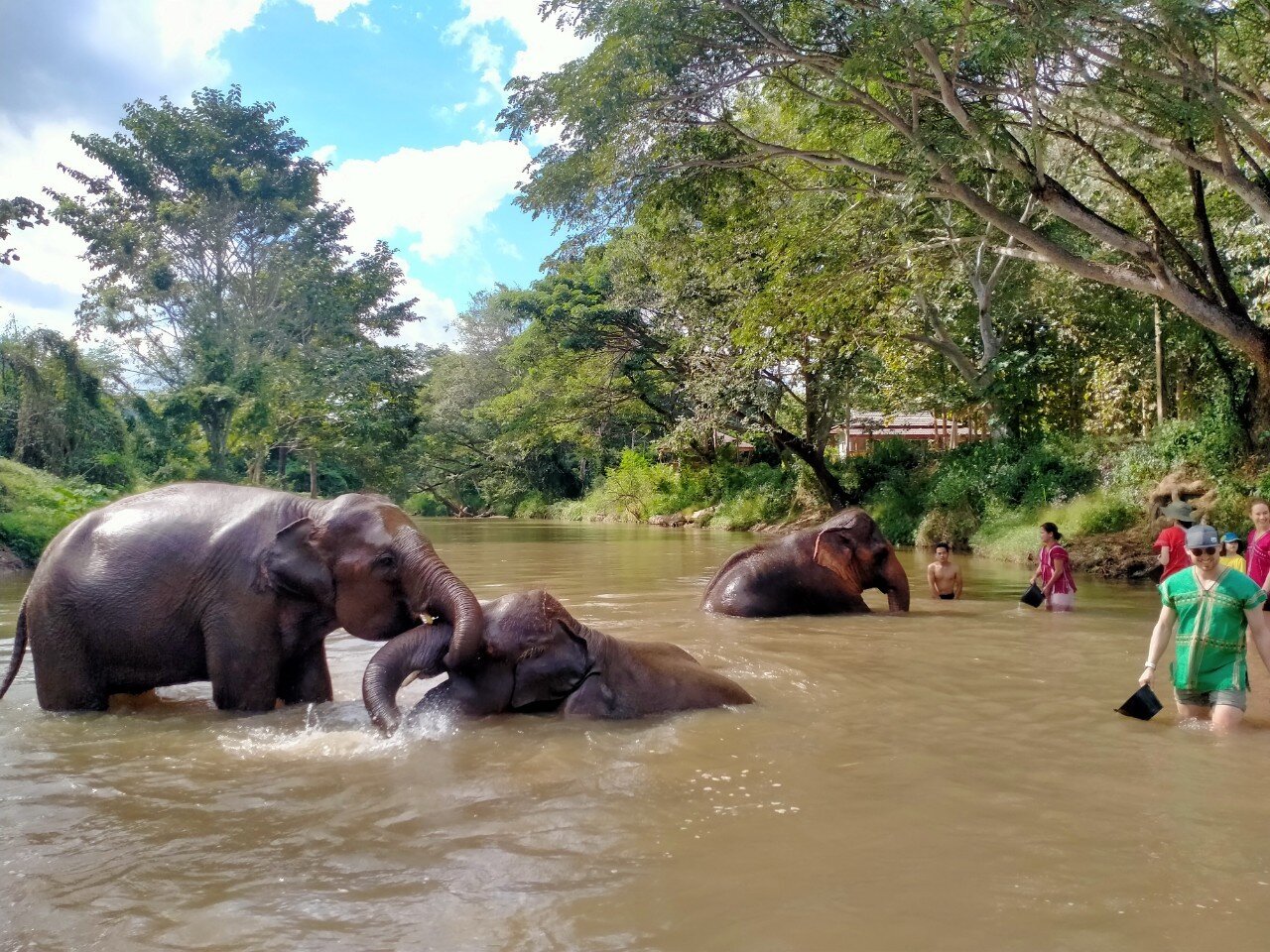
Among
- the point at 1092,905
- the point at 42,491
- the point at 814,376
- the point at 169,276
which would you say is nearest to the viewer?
the point at 1092,905

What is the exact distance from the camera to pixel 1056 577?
1052cm

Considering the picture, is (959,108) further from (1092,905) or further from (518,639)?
(1092,905)

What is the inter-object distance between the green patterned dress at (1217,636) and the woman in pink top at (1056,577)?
202 inches

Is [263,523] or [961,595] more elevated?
[263,523]

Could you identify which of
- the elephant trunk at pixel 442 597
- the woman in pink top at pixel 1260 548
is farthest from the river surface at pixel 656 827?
the woman in pink top at pixel 1260 548

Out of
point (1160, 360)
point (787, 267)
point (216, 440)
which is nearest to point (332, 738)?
point (787, 267)

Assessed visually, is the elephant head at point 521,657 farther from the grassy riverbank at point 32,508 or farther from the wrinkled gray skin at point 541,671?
the grassy riverbank at point 32,508

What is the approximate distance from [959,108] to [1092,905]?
9729 millimetres

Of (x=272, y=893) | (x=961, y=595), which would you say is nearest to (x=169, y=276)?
(x=961, y=595)

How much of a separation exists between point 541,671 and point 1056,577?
23.6ft

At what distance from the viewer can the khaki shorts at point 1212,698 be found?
5.23 m

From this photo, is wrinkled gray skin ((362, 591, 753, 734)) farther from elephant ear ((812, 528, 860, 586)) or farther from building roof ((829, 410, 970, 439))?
building roof ((829, 410, 970, 439))

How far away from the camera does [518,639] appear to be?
5.38 meters

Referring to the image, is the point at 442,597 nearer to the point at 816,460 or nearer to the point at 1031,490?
the point at 1031,490
